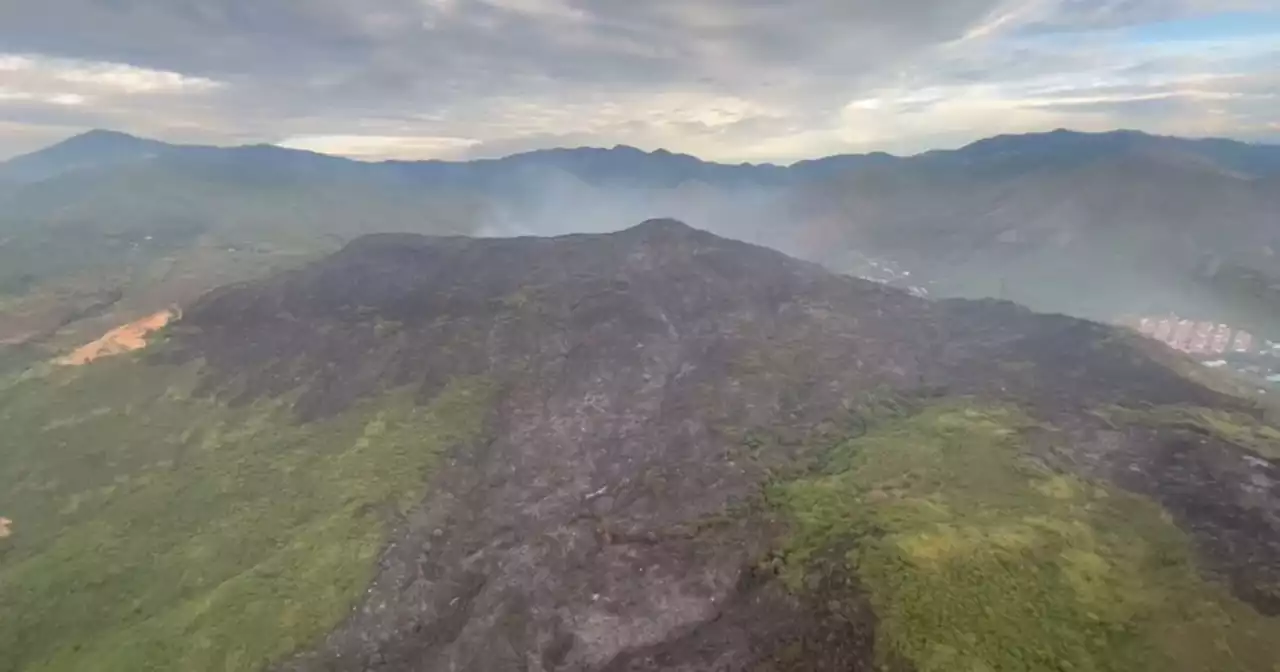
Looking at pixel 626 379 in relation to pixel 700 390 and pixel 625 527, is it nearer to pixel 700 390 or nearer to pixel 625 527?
pixel 700 390

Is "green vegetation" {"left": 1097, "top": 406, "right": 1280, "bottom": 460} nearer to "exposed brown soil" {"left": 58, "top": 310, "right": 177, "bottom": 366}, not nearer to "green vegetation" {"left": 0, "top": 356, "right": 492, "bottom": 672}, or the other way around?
"green vegetation" {"left": 0, "top": 356, "right": 492, "bottom": 672}

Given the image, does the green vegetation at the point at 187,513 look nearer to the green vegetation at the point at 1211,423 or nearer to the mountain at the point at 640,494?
the mountain at the point at 640,494

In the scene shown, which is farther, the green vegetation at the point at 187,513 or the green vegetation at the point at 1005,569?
the green vegetation at the point at 187,513

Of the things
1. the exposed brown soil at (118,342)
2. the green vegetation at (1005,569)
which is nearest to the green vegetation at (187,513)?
the exposed brown soil at (118,342)

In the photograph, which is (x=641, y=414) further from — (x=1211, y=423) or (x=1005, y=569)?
(x=1211, y=423)

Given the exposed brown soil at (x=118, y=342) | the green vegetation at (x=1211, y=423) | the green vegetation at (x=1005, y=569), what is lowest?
the exposed brown soil at (x=118, y=342)

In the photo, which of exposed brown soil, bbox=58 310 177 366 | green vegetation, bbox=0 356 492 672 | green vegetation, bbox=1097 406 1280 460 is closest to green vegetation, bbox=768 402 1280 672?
Result: green vegetation, bbox=1097 406 1280 460

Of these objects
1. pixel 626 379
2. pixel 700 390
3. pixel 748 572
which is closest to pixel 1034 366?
pixel 700 390
